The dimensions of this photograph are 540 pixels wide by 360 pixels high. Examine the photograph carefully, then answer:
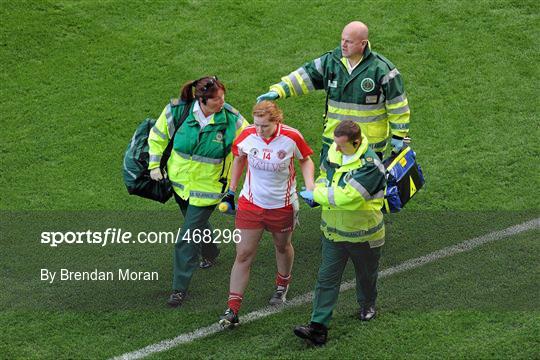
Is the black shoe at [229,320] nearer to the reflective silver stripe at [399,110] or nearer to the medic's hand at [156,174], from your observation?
the medic's hand at [156,174]

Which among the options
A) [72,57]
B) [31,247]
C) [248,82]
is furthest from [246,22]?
[31,247]

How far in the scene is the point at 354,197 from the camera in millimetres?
9070

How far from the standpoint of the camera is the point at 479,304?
10109mm

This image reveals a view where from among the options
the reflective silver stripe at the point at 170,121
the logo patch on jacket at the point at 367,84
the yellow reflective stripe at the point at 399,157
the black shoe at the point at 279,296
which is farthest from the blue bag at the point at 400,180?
the reflective silver stripe at the point at 170,121

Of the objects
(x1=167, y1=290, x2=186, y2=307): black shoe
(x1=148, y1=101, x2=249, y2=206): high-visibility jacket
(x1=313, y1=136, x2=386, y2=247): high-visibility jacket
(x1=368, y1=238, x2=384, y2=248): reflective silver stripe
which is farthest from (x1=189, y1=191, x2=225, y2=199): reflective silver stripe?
(x1=368, y1=238, x2=384, y2=248): reflective silver stripe

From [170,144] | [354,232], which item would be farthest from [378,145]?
[170,144]

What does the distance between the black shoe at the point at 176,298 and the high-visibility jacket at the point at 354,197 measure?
1591 mm

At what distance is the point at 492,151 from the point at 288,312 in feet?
12.4

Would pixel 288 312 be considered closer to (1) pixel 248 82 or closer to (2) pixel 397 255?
(2) pixel 397 255

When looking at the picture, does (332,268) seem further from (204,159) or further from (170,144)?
(170,144)

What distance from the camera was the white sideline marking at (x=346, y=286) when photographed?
965 cm

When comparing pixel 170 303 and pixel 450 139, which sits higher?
pixel 450 139

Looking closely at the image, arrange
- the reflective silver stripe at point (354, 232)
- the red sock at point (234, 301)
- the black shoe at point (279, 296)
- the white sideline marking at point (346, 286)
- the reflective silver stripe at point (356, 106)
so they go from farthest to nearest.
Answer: the reflective silver stripe at point (356, 106)
the black shoe at point (279, 296)
the red sock at point (234, 301)
the white sideline marking at point (346, 286)
the reflective silver stripe at point (354, 232)

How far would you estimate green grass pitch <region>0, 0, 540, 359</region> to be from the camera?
9820 millimetres
